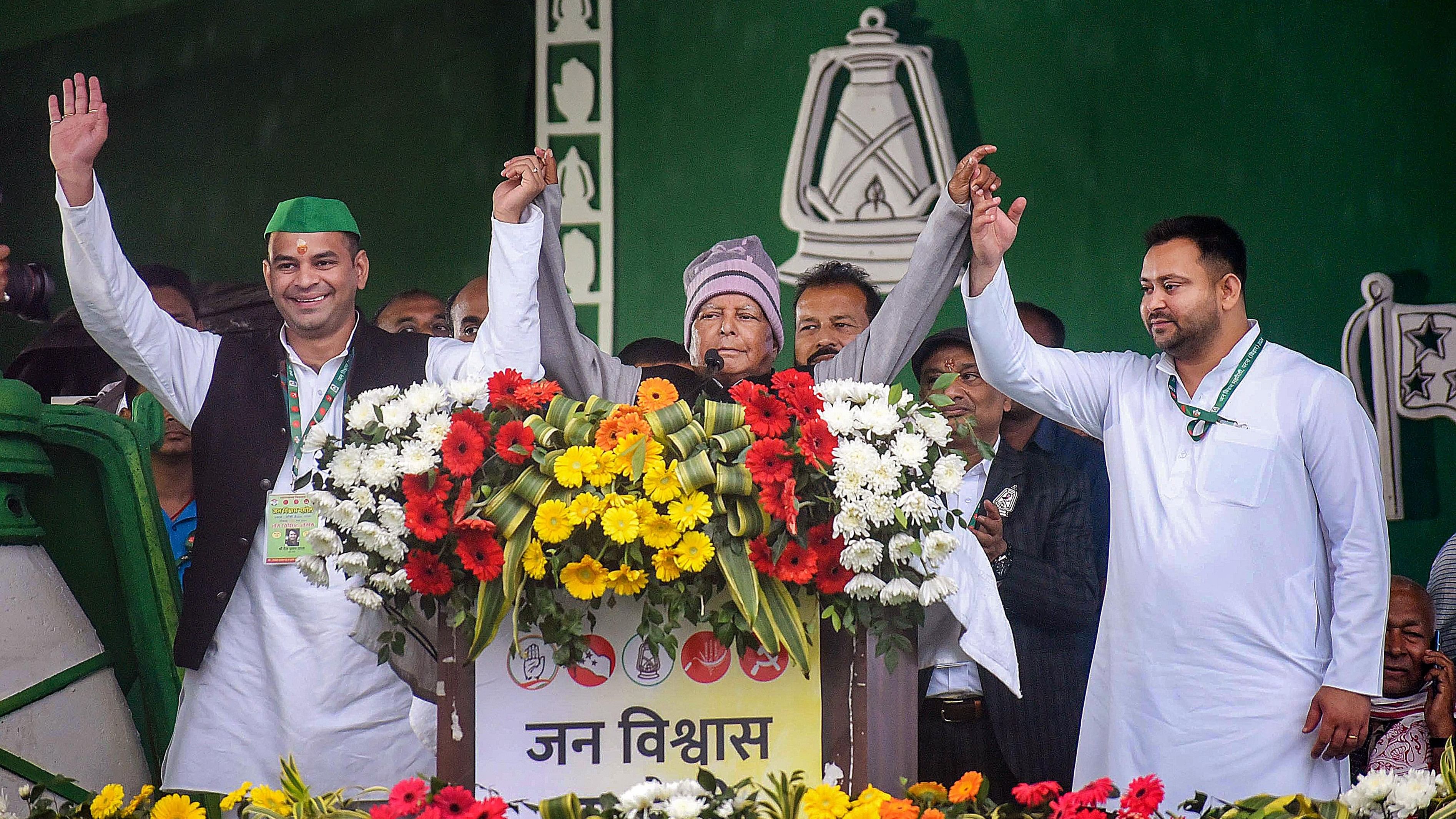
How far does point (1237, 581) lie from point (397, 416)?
2.07 m

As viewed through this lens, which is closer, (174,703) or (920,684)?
(174,703)

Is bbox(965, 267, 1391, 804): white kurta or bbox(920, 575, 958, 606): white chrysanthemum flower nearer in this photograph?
bbox(920, 575, 958, 606): white chrysanthemum flower

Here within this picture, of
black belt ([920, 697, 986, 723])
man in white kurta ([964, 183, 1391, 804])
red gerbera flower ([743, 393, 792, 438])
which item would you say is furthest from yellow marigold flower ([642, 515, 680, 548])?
black belt ([920, 697, 986, 723])

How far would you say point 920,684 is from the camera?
4031 mm

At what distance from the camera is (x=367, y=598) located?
2605 mm

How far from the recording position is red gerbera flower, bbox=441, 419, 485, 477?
8.36ft

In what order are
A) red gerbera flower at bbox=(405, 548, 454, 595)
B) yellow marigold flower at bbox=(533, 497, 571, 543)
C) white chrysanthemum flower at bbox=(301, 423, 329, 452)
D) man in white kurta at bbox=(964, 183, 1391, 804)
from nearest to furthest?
1. yellow marigold flower at bbox=(533, 497, 571, 543)
2. red gerbera flower at bbox=(405, 548, 454, 595)
3. white chrysanthemum flower at bbox=(301, 423, 329, 452)
4. man in white kurta at bbox=(964, 183, 1391, 804)

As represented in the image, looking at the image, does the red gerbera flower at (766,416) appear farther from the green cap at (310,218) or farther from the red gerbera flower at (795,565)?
the green cap at (310,218)

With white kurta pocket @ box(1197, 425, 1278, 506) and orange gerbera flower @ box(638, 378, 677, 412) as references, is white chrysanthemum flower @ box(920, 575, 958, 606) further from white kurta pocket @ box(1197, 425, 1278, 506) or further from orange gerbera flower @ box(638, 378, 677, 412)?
white kurta pocket @ box(1197, 425, 1278, 506)

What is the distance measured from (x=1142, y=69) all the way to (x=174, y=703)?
4.18 metres

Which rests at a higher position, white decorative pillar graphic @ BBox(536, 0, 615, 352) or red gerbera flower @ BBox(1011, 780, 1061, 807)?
white decorative pillar graphic @ BBox(536, 0, 615, 352)

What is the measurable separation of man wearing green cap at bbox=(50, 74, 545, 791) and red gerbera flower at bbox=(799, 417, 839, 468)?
1.18m

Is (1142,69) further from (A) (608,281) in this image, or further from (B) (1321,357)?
(A) (608,281)

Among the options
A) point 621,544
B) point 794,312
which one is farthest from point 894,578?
point 794,312
